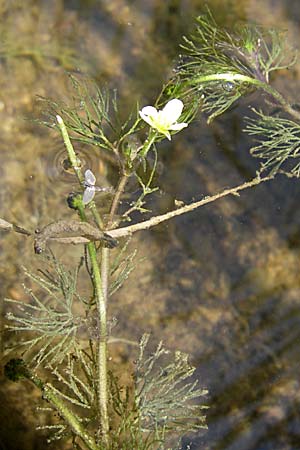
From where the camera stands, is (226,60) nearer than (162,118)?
No

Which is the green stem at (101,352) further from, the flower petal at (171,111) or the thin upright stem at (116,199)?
the flower petal at (171,111)

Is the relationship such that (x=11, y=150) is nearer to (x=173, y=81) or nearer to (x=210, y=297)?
(x=173, y=81)

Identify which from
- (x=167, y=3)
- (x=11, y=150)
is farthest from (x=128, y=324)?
(x=167, y=3)

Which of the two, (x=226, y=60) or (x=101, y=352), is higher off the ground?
(x=226, y=60)

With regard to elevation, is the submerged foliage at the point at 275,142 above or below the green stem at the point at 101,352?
above

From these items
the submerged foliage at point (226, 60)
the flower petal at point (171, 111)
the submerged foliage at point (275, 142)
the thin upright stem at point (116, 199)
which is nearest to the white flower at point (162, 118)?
the flower petal at point (171, 111)

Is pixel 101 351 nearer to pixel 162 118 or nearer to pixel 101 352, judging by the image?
pixel 101 352

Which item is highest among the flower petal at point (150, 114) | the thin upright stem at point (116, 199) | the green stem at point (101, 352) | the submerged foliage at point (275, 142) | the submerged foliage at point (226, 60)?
the submerged foliage at point (226, 60)

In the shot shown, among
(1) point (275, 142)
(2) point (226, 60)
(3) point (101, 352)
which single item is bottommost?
(3) point (101, 352)

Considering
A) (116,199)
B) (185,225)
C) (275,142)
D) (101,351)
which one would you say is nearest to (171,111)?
(116,199)
